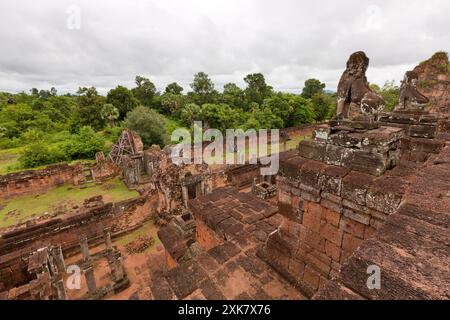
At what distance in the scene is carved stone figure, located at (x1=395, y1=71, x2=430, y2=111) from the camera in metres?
6.39

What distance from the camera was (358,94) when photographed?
289 centimetres

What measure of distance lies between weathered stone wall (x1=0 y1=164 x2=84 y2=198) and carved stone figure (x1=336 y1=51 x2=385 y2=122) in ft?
62.0

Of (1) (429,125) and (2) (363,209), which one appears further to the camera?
(1) (429,125)

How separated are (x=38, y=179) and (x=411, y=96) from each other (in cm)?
2222

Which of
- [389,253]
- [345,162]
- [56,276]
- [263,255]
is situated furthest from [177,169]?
[389,253]

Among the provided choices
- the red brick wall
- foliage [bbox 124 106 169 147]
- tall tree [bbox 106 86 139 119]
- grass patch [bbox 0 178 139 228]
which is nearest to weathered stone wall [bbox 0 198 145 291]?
grass patch [bbox 0 178 139 228]

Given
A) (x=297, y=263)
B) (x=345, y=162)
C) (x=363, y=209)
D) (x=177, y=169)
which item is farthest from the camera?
(x=177, y=169)

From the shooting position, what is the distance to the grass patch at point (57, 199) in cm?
1299

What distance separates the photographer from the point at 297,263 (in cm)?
252

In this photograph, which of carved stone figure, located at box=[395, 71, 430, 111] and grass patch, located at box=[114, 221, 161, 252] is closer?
carved stone figure, located at box=[395, 71, 430, 111]

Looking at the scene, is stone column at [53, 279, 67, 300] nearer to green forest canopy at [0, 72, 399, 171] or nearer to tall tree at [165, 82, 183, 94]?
green forest canopy at [0, 72, 399, 171]

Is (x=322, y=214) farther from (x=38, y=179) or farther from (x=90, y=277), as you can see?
(x=38, y=179)
